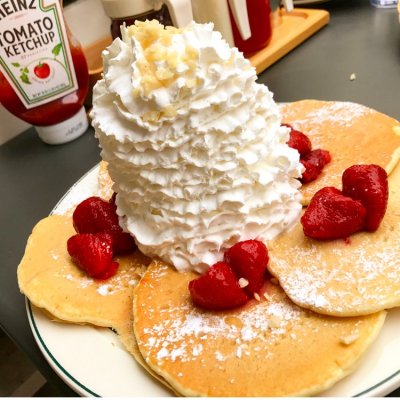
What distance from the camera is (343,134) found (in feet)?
4.06

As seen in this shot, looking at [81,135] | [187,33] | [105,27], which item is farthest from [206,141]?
[105,27]

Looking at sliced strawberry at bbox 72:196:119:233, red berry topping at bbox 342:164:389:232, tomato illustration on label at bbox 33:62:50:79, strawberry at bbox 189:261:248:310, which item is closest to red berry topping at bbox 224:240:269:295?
strawberry at bbox 189:261:248:310

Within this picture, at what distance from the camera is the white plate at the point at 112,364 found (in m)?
0.77

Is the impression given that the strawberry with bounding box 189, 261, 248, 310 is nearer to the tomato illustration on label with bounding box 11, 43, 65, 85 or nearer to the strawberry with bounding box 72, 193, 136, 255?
the strawberry with bounding box 72, 193, 136, 255

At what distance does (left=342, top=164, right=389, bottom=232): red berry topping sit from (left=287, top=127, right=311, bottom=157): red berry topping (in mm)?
219

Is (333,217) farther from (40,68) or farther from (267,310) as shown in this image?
(40,68)

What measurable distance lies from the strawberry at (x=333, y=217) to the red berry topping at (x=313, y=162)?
169 mm

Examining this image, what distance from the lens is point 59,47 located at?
5.48 feet

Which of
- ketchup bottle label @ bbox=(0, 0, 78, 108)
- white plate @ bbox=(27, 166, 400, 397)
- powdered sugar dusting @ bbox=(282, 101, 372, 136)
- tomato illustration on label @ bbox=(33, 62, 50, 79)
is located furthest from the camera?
tomato illustration on label @ bbox=(33, 62, 50, 79)

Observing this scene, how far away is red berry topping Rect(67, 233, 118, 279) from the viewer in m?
1.05

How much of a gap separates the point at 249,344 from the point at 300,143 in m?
0.53

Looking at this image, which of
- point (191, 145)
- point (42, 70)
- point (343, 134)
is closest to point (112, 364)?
point (191, 145)

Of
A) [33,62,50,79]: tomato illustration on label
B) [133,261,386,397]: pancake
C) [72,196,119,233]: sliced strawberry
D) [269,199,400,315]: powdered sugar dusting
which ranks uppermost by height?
[33,62,50,79]: tomato illustration on label

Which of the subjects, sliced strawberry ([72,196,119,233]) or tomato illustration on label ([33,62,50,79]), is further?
tomato illustration on label ([33,62,50,79])
